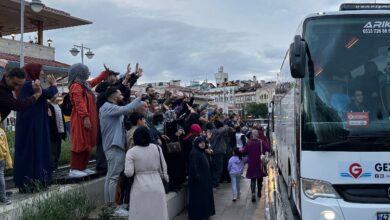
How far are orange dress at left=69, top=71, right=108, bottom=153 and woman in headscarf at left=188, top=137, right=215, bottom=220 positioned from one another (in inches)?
92.9

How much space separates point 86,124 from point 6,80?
5.57 ft

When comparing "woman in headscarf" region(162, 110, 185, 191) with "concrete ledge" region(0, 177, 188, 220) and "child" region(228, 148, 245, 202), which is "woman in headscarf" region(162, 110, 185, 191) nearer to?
"concrete ledge" region(0, 177, 188, 220)

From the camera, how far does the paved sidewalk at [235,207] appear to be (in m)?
10.2

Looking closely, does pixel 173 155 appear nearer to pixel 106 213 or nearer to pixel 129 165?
pixel 106 213

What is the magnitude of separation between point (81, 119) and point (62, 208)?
1920mm

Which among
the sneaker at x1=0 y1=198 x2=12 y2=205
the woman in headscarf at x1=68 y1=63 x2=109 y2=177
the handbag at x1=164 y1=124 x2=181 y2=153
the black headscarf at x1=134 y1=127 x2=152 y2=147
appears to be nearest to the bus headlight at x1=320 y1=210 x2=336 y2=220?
the black headscarf at x1=134 y1=127 x2=152 y2=147

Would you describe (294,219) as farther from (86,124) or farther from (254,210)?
(86,124)

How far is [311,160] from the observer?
22.0 feet

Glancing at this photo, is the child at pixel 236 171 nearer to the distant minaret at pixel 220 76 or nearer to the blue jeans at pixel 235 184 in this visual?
the blue jeans at pixel 235 184

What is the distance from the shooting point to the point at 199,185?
375 inches

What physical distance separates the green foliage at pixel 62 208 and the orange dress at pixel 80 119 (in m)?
1.06

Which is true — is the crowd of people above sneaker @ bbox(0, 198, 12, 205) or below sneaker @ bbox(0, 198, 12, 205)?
above

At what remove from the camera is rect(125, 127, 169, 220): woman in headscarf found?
20.5ft

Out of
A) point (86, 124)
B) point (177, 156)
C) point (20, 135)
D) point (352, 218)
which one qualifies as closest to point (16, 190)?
point (20, 135)
